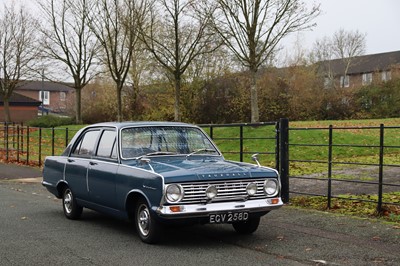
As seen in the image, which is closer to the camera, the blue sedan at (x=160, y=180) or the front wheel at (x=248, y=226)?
the blue sedan at (x=160, y=180)

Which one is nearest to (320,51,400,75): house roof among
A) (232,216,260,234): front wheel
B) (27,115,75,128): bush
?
(27,115,75,128): bush

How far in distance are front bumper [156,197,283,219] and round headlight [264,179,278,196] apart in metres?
0.14

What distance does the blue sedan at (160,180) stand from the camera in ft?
21.9

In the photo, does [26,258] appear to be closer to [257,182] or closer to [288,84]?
[257,182]

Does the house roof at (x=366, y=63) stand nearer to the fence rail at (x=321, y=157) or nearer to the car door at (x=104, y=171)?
the fence rail at (x=321, y=157)

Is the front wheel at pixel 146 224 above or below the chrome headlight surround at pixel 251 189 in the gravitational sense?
below

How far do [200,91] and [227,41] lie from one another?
1517 cm

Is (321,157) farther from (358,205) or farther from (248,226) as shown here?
(248,226)

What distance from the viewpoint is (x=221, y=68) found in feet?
137

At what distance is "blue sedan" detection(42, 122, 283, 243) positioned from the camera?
21.9ft

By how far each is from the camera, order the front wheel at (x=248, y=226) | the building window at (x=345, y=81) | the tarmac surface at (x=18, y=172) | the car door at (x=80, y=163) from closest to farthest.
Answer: the front wheel at (x=248, y=226), the car door at (x=80, y=163), the tarmac surface at (x=18, y=172), the building window at (x=345, y=81)

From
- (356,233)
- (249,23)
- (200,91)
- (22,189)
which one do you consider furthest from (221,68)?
(356,233)

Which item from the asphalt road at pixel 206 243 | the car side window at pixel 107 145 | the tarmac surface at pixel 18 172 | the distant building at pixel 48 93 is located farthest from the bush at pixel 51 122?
the distant building at pixel 48 93

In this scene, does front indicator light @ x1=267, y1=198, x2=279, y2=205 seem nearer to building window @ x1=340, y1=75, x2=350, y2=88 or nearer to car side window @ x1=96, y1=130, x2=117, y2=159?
car side window @ x1=96, y1=130, x2=117, y2=159
